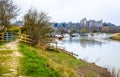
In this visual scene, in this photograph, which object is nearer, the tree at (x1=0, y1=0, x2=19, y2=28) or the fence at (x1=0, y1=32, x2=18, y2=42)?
the fence at (x1=0, y1=32, x2=18, y2=42)

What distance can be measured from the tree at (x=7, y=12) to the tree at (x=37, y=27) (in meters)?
1.63

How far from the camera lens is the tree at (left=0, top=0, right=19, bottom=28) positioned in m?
33.5

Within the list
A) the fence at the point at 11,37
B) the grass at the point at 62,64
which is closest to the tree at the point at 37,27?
the fence at the point at 11,37

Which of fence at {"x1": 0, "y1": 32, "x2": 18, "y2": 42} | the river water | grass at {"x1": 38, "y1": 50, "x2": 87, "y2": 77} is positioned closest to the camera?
grass at {"x1": 38, "y1": 50, "x2": 87, "y2": 77}

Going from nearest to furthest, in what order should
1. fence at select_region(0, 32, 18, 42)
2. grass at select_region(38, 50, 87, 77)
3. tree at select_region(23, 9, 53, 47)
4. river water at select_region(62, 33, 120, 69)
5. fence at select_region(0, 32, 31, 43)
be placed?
grass at select_region(38, 50, 87, 77), tree at select_region(23, 9, 53, 47), fence at select_region(0, 32, 31, 43), fence at select_region(0, 32, 18, 42), river water at select_region(62, 33, 120, 69)

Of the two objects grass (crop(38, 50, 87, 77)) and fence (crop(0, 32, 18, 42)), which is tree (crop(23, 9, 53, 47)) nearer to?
fence (crop(0, 32, 18, 42))

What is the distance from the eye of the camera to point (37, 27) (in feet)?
99.8

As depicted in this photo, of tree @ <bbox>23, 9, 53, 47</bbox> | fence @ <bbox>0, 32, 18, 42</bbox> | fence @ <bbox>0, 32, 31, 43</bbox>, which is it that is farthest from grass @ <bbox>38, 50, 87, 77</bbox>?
fence @ <bbox>0, 32, 18, 42</bbox>

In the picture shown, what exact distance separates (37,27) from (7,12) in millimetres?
5721

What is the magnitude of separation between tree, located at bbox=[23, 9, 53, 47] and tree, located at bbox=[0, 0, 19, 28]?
1.63m

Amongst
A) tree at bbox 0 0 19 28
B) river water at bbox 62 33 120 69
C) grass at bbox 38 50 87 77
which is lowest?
river water at bbox 62 33 120 69

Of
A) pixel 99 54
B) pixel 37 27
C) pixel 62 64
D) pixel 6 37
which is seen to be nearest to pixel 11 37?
pixel 6 37

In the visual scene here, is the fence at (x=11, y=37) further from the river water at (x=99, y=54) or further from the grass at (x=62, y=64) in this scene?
the river water at (x=99, y=54)

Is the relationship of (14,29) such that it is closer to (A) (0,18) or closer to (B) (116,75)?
(A) (0,18)
